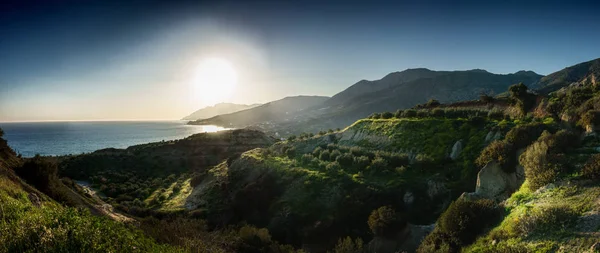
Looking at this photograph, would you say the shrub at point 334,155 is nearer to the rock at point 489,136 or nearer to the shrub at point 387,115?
the shrub at point 387,115

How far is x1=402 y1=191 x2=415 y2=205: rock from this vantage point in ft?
86.1

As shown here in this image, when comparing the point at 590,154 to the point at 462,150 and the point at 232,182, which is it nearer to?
the point at 462,150

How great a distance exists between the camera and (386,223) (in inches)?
889

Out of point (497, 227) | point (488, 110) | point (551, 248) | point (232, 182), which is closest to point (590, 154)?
point (497, 227)

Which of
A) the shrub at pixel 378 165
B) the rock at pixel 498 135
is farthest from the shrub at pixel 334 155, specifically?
the rock at pixel 498 135

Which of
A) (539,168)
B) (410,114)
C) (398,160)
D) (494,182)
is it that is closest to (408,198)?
(398,160)

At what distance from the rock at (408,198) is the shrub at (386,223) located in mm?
3411

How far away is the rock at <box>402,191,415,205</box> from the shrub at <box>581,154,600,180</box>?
45.4ft

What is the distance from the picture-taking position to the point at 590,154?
15.4 meters

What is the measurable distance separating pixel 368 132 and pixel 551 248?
34.3 m

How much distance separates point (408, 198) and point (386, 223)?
5.20m

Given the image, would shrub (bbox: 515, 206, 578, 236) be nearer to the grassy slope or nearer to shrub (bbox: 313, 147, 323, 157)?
the grassy slope

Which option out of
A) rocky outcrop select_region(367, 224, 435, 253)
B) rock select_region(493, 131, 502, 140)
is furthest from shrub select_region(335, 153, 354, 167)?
rock select_region(493, 131, 502, 140)

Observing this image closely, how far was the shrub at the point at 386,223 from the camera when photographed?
22.4 m
